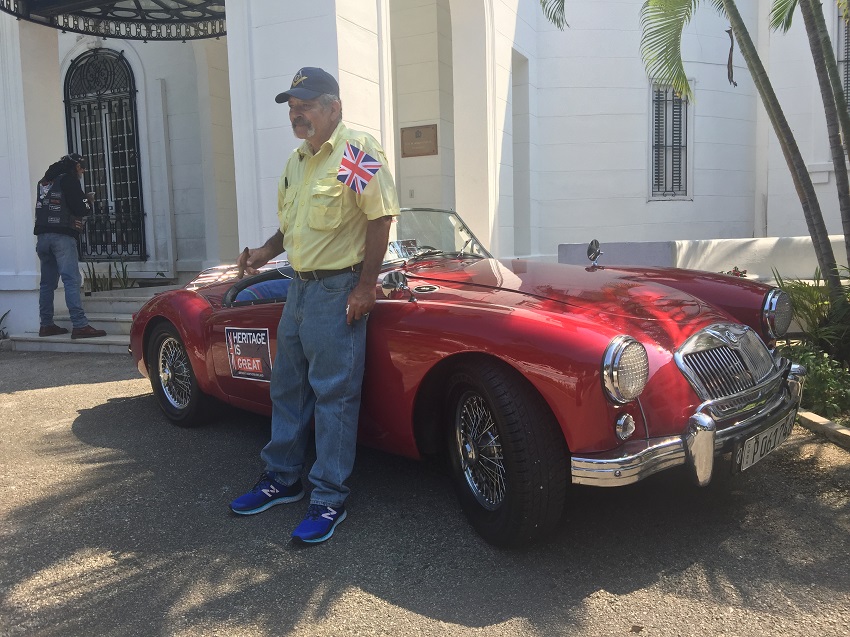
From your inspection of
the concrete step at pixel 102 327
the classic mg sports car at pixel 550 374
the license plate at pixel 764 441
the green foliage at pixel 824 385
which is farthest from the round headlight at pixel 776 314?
the concrete step at pixel 102 327

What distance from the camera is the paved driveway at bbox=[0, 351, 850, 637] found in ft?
8.08

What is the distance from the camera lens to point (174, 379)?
16.0 feet

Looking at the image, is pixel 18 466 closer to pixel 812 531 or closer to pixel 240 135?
pixel 240 135

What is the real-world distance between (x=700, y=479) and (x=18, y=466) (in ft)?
12.1

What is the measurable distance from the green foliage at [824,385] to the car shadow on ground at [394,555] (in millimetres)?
671

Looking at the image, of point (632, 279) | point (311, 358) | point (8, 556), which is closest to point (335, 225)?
point (311, 358)

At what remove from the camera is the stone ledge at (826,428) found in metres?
3.97

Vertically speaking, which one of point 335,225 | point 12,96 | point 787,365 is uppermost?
point 12,96

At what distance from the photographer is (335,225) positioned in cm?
312

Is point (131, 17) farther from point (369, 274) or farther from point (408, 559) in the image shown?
point (408, 559)

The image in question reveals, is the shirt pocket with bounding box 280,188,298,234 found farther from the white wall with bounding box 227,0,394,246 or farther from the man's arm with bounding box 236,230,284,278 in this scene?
the white wall with bounding box 227,0,394,246

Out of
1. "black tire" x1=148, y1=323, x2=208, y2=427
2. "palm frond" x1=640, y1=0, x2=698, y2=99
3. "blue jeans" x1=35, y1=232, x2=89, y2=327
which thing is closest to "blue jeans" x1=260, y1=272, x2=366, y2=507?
"black tire" x1=148, y1=323, x2=208, y2=427

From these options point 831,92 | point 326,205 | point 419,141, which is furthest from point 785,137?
point 419,141

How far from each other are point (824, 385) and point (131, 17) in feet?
28.8
